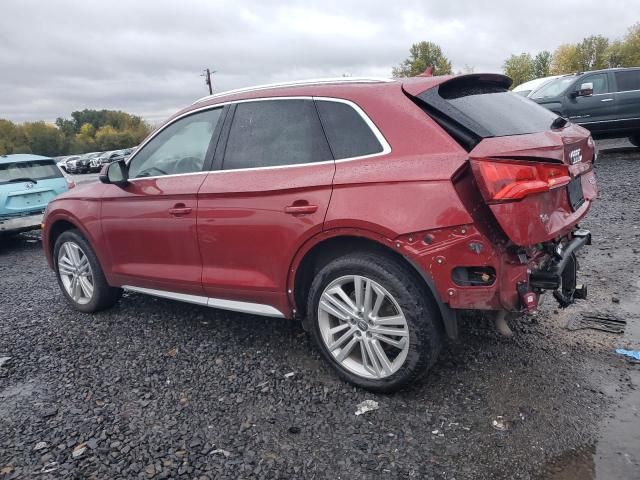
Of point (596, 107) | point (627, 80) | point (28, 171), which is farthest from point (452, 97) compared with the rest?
point (627, 80)

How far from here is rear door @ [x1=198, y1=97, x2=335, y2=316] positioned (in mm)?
3012

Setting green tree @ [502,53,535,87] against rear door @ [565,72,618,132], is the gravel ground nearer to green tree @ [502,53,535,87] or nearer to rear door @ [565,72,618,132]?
rear door @ [565,72,618,132]

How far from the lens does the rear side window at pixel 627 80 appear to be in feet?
35.7

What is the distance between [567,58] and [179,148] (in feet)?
241

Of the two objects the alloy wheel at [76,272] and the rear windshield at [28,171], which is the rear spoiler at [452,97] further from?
the rear windshield at [28,171]

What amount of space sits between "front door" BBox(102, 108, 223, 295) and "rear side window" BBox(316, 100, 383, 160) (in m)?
0.95

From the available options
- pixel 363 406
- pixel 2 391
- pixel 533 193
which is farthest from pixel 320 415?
pixel 2 391

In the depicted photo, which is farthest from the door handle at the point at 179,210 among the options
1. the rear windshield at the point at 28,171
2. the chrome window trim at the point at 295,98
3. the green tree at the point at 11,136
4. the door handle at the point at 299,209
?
the green tree at the point at 11,136

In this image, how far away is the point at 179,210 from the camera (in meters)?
3.62

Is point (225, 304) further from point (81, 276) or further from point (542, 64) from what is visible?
point (542, 64)

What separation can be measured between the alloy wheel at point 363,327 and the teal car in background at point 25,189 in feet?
20.7

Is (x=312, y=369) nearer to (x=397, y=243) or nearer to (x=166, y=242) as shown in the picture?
(x=397, y=243)

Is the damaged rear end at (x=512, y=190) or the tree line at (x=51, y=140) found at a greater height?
the tree line at (x=51, y=140)

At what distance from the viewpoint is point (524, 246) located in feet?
8.43
